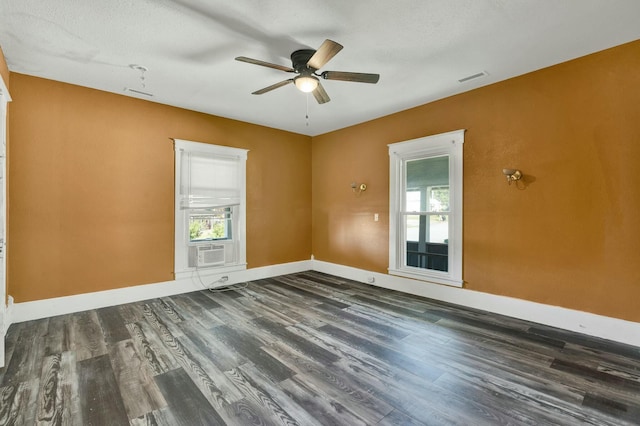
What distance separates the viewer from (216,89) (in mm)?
3891

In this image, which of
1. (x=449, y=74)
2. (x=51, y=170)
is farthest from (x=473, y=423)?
(x=51, y=170)

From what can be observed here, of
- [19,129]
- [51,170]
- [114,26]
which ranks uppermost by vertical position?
[114,26]

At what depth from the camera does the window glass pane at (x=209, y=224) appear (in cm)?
476

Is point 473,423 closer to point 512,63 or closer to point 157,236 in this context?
point 512,63

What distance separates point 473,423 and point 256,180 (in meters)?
4.73

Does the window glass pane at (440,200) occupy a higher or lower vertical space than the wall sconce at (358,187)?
lower

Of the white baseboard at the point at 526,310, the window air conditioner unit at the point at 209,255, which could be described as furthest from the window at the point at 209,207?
the white baseboard at the point at 526,310

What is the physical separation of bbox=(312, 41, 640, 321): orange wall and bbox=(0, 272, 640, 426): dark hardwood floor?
1.83 ft

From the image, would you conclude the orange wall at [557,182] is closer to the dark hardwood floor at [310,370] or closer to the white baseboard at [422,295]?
the white baseboard at [422,295]

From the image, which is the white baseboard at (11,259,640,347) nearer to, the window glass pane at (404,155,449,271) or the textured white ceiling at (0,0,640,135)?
the window glass pane at (404,155,449,271)

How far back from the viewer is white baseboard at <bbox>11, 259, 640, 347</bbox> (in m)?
2.97

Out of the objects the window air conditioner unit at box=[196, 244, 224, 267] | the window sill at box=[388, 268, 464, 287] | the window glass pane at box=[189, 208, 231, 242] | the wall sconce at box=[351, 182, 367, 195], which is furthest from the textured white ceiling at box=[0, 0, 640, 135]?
the window sill at box=[388, 268, 464, 287]

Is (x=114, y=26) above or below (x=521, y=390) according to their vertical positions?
above

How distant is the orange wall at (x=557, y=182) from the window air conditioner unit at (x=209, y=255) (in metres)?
3.80
